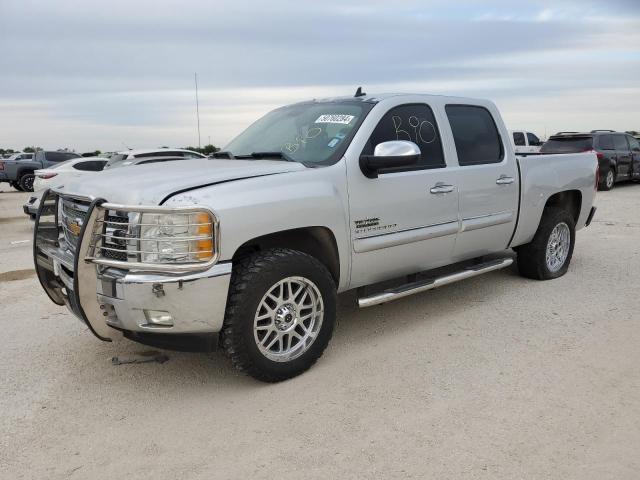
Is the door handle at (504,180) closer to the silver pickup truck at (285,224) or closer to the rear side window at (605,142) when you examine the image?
the silver pickup truck at (285,224)

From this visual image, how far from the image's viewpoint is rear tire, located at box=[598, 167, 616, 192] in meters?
16.6

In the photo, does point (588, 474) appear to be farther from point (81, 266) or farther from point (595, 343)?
point (81, 266)

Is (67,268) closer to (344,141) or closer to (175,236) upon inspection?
(175,236)

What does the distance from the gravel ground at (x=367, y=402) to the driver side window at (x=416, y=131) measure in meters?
1.38

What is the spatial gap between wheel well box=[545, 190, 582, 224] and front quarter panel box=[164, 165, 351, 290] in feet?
10.6

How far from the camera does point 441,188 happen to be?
182 inches

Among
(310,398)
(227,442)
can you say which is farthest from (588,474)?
(227,442)

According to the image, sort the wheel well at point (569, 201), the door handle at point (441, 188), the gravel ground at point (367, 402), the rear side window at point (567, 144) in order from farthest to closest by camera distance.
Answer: the rear side window at point (567, 144), the wheel well at point (569, 201), the door handle at point (441, 188), the gravel ground at point (367, 402)

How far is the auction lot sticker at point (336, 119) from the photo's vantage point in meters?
4.37

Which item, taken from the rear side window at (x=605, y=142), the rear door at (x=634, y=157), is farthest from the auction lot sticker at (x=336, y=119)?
the rear door at (x=634, y=157)

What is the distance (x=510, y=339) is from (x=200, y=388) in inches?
93.1

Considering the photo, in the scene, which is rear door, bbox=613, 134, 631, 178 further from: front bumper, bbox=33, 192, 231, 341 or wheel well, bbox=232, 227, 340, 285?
front bumper, bbox=33, 192, 231, 341

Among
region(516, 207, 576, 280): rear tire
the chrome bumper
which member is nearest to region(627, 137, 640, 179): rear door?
region(516, 207, 576, 280): rear tire

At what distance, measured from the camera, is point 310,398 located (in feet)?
→ 11.6
